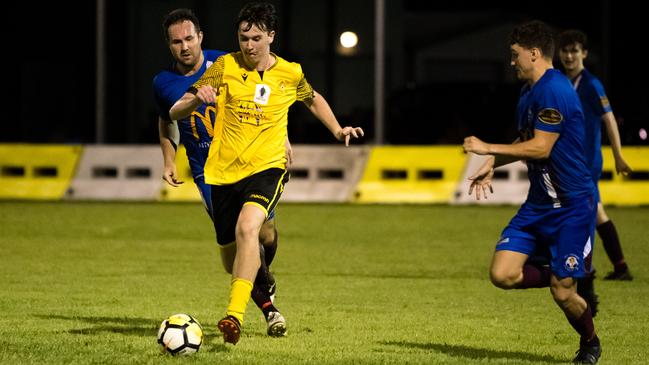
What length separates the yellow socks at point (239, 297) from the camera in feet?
27.1

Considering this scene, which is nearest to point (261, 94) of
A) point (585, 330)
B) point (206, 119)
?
point (206, 119)

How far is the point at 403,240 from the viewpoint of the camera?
16391mm

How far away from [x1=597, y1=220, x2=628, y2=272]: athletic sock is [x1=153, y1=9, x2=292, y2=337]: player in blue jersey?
399 cm

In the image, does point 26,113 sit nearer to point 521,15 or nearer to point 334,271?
point 521,15

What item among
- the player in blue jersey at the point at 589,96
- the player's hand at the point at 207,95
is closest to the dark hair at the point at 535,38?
the player's hand at the point at 207,95

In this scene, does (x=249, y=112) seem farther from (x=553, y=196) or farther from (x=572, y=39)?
(x=572, y=39)

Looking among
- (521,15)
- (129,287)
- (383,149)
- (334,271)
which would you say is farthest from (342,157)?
(521,15)

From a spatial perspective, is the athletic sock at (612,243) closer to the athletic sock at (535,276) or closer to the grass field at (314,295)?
the grass field at (314,295)

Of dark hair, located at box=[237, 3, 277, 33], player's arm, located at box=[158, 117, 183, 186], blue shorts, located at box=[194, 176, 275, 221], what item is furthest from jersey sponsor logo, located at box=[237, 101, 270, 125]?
player's arm, located at box=[158, 117, 183, 186]

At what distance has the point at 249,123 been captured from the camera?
→ 8906mm

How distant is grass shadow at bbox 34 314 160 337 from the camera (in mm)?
9219

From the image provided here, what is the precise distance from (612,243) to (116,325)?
5016 millimetres

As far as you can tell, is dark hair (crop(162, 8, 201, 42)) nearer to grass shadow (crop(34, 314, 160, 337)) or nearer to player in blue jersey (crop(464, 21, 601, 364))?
grass shadow (crop(34, 314, 160, 337))

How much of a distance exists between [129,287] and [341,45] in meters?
30.1
